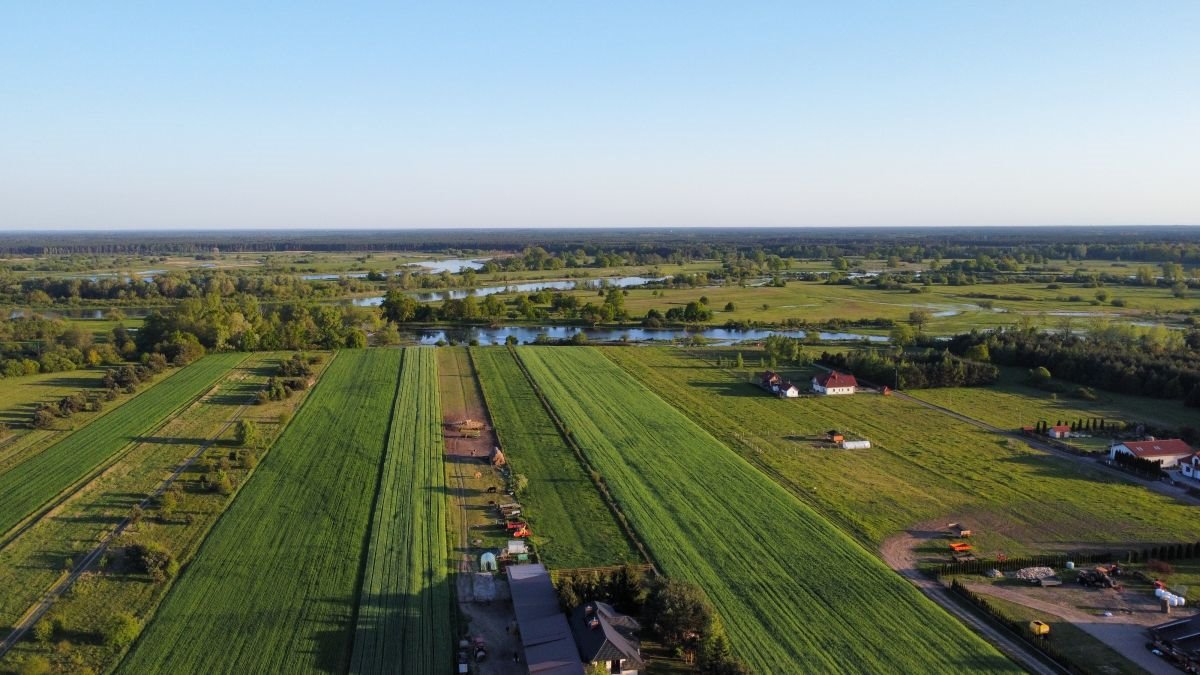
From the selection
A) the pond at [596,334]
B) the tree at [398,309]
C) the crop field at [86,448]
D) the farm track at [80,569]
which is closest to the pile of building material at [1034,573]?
the farm track at [80,569]

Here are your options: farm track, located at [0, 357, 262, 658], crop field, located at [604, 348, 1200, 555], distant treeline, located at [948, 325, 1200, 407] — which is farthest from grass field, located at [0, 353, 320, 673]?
distant treeline, located at [948, 325, 1200, 407]

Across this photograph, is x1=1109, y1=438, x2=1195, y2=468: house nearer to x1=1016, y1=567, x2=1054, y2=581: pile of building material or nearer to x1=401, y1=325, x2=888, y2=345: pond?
x1=1016, y1=567, x2=1054, y2=581: pile of building material

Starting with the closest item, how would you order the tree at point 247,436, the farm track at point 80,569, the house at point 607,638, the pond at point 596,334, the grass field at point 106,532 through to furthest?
the house at point 607,638, the grass field at point 106,532, the farm track at point 80,569, the tree at point 247,436, the pond at point 596,334

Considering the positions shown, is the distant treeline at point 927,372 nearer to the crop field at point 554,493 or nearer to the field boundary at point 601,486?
the field boundary at point 601,486

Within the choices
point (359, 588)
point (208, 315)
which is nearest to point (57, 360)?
point (208, 315)

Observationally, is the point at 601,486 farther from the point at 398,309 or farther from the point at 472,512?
the point at 398,309

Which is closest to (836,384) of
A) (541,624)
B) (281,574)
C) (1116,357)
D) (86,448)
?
(1116,357)
